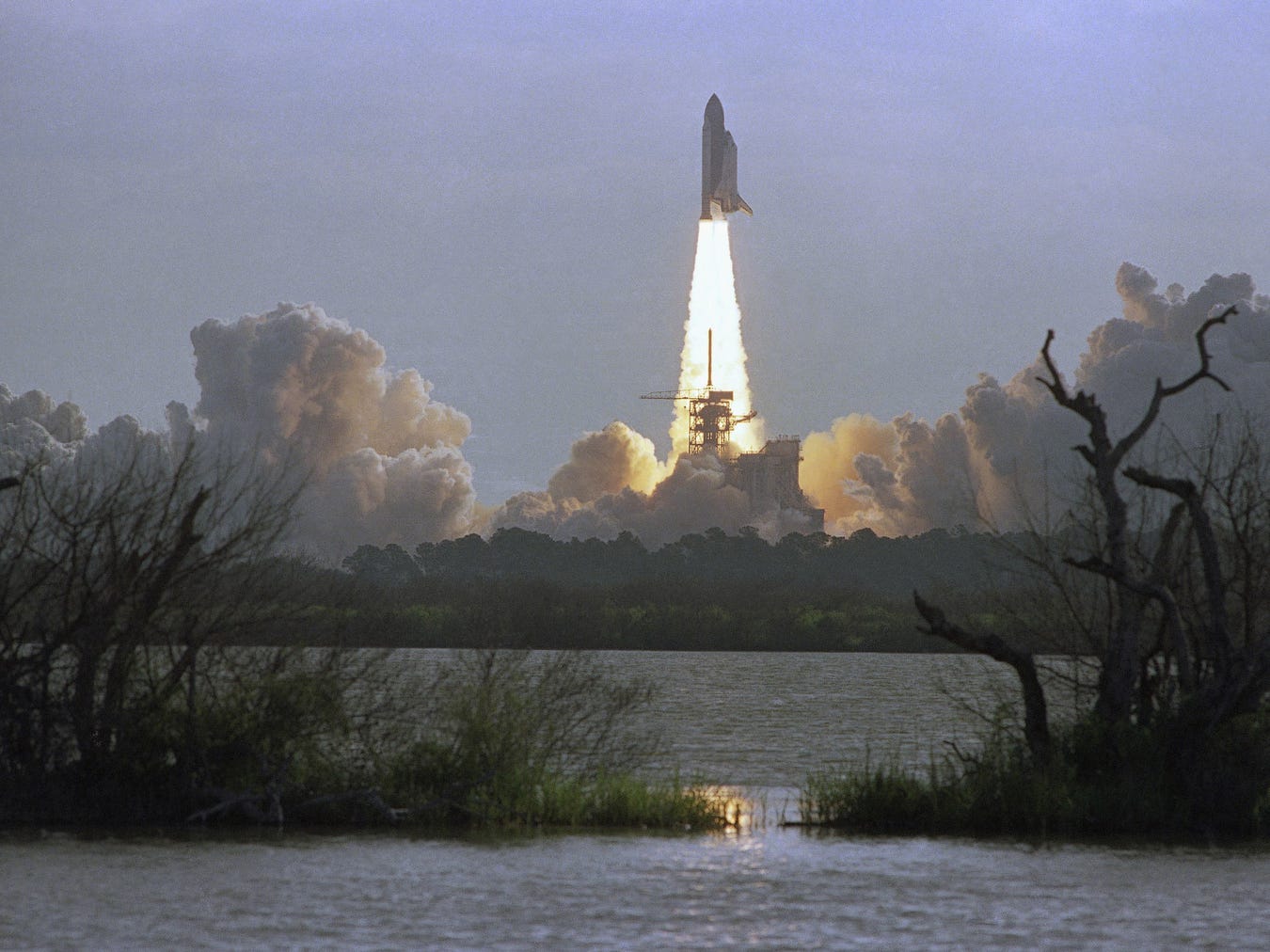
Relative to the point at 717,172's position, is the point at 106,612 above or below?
below

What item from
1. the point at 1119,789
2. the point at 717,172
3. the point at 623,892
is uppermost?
the point at 717,172

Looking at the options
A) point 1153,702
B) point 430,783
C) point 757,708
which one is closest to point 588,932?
point 430,783

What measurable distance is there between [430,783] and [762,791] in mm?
7306

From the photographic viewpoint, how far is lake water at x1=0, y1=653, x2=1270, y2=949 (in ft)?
58.8

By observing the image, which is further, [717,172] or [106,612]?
[717,172]

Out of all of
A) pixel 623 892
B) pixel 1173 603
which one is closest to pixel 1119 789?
pixel 1173 603

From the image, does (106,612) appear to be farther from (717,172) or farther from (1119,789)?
(717,172)

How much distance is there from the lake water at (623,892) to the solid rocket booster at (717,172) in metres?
109

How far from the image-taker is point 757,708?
66.4 m

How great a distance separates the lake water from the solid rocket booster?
109 meters

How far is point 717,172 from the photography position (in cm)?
13300

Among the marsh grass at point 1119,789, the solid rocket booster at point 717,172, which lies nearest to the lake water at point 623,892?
the marsh grass at point 1119,789

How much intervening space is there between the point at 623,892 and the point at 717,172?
115819 mm

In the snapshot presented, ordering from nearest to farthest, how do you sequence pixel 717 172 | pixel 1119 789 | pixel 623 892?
pixel 623 892
pixel 1119 789
pixel 717 172
